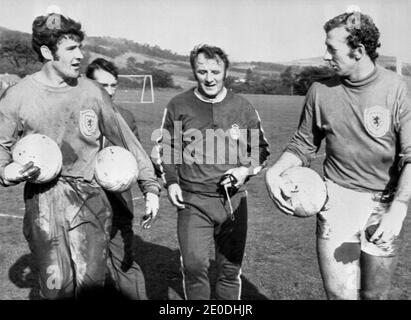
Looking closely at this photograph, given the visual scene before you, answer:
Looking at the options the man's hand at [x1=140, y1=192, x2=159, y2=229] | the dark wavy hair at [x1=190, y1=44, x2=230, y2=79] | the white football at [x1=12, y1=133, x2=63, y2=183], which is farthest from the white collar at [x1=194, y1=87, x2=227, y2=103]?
the white football at [x1=12, y1=133, x2=63, y2=183]

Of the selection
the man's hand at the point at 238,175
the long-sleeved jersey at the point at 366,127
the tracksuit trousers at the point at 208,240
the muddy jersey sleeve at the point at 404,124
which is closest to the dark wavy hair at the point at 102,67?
the tracksuit trousers at the point at 208,240

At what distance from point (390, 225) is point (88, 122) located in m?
2.15

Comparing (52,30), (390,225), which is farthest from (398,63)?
(52,30)

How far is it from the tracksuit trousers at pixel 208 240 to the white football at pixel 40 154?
1.22 meters

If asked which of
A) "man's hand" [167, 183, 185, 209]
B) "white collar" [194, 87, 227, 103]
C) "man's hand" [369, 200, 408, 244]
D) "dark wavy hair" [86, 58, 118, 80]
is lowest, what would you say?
"man's hand" [167, 183, 185, 209]

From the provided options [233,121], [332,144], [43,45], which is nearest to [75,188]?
[43,45]

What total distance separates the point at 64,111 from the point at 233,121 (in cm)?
142

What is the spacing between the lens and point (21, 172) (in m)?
3.86

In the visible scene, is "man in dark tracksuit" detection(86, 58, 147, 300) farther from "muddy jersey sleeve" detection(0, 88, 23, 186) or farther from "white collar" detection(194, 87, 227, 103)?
"muddy jersey sleeve" detection(0, 88, 23, 186)

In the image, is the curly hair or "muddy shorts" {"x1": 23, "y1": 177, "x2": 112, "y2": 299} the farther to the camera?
"muddy shorts" {"x1": 23, "y1": 177, "x2": 112, "y2": 299}

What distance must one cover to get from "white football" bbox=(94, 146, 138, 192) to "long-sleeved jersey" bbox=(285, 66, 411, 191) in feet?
4.49

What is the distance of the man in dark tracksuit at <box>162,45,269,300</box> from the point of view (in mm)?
4754

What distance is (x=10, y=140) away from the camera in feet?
13.6

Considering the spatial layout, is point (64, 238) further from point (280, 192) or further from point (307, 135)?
point (307, 135)
